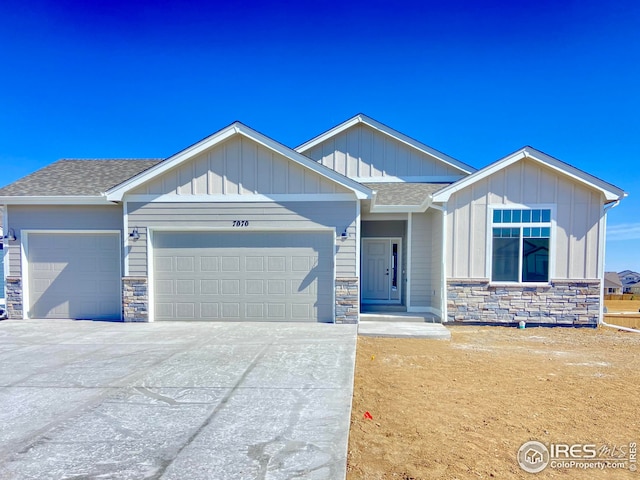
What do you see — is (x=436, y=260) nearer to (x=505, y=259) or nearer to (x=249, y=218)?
(x=505, y=259)

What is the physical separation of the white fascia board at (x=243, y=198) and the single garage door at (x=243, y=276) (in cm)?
79

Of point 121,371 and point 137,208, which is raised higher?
point 137,208

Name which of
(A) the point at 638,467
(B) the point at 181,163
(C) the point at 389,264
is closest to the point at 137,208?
(B) the point at 181,163

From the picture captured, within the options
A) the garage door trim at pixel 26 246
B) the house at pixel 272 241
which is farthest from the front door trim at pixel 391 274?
the garage door trim at pixel 26 246

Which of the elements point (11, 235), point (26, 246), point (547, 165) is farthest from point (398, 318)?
point (11, 235)

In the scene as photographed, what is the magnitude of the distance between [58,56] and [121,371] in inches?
417

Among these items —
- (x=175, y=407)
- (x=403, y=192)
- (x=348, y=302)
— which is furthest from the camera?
(x=403, y=192)

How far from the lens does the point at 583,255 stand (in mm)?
7996

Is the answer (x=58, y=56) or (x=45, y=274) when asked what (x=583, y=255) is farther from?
(x=58, y=56)

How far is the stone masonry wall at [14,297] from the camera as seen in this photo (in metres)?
8.45

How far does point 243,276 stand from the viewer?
813 centimetres

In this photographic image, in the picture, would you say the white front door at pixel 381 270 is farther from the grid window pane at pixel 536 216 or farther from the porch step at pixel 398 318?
the grid window pane at pixel 536 216

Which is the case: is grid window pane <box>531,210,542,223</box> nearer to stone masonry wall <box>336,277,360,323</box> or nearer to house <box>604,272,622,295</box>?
stone masonry wall <box>336,277,360,323</box>

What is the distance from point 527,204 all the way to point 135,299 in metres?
9.55
